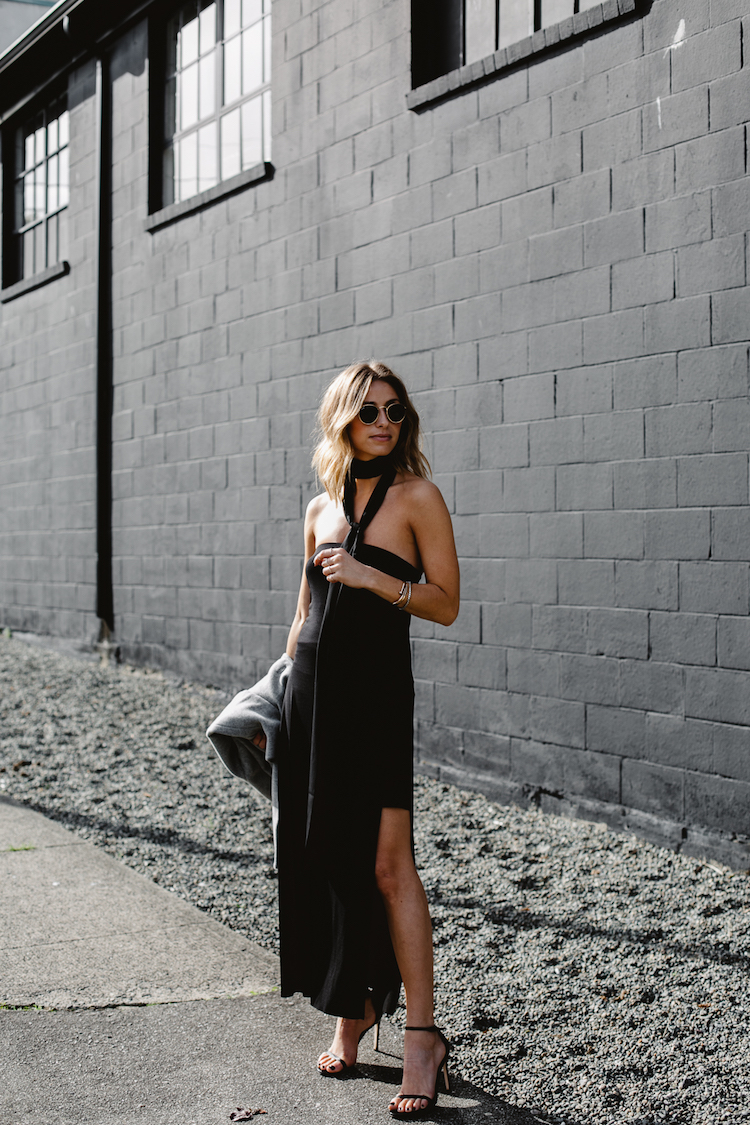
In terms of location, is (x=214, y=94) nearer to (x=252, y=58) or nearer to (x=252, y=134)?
(x=252, y=58)

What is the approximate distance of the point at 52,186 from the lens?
11.2 metres

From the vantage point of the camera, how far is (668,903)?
4.17 metres

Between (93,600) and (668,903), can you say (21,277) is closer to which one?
(93,600)

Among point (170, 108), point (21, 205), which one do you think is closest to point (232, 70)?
point (170, 108)

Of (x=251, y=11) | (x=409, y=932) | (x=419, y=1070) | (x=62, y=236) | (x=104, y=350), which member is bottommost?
(x=419, y=1070)

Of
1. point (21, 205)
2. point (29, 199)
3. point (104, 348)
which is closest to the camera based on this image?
point (104, 348)

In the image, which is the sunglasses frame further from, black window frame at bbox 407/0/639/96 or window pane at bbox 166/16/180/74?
window pane at bbox 166/16/180/74

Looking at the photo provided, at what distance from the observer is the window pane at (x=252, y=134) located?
26.7ft

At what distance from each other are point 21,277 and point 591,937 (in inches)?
417

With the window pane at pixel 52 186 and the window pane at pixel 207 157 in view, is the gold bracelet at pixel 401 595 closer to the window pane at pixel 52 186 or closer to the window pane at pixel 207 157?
the window pane at pixel 207 157

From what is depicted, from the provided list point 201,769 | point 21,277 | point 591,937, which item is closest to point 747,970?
point 591,937

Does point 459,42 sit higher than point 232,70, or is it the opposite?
point 232,70

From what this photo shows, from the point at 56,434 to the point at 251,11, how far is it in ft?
14.8

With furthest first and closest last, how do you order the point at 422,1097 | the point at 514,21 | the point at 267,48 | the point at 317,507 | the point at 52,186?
the point at 52,186 → the point at 267,48 → the point at 514,21 → the point at 317,507 → the point at 422,1097
